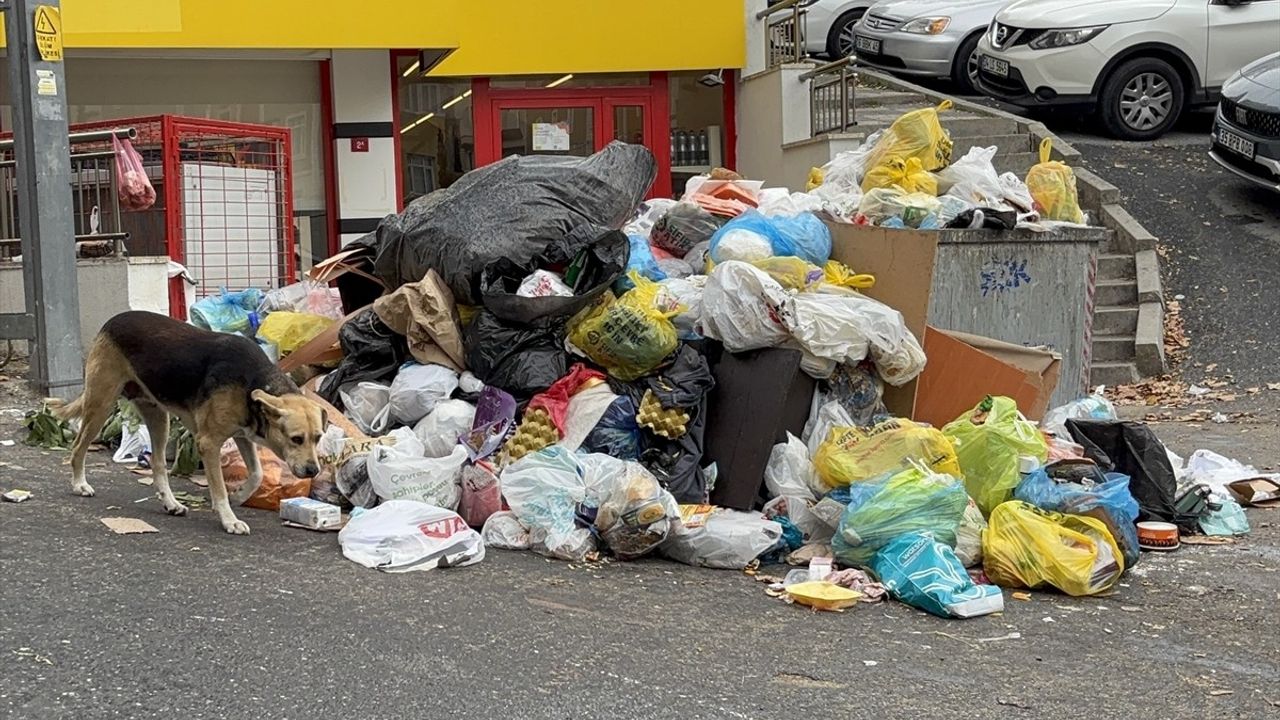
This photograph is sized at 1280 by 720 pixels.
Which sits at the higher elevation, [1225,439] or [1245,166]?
[1245,166]

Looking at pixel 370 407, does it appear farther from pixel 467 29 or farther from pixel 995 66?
pixel 995 66

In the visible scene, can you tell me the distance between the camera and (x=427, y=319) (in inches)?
270

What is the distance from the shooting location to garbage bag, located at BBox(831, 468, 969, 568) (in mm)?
5594

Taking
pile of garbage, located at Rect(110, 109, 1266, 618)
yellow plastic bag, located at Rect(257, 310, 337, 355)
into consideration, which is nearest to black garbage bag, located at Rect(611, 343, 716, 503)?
pile of garbage, located at Rect(110, 109, 1266, 618)

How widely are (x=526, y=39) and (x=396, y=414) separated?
7311 mm

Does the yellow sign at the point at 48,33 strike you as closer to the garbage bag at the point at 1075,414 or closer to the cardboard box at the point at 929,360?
the cardboard box at the point at 929,360

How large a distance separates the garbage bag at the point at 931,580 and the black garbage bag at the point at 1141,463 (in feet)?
5.09

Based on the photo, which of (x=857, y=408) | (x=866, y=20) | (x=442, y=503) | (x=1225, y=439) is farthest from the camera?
(x=866, y=20)

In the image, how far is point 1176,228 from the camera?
12281 millimetres

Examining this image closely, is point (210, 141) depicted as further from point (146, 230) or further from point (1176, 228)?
point (1176, 228)

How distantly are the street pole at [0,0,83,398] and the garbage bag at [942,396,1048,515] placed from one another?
4.90 m

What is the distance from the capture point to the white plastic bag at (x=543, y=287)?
22.1ft

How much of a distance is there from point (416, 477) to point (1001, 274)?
371 cm

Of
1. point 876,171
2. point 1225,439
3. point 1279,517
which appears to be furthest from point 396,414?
point 1225,439
